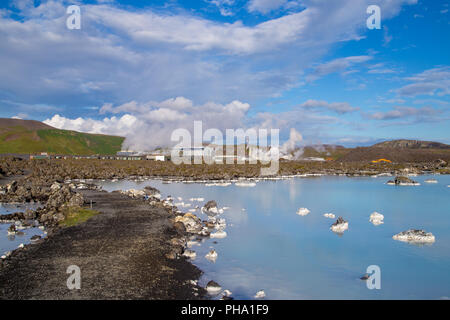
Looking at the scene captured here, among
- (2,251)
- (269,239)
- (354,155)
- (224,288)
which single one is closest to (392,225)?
(269,239)

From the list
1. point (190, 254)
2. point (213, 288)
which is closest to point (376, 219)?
point (190, 254)

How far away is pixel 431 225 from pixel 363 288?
14.0m

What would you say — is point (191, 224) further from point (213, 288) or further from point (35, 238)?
point (213, 288)

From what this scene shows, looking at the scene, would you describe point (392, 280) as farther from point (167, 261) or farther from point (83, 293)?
point (83, 293)

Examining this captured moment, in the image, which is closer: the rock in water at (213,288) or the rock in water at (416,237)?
the rock in water at (213,288)

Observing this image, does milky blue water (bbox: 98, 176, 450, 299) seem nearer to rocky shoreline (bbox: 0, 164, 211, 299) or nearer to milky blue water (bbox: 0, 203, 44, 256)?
rocky shoreline (bbox: 0, 164, 211, 299)

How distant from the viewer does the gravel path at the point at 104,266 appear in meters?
10.1

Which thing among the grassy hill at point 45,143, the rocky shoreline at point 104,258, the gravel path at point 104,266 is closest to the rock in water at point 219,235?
the rocky shoreline at point 104,258

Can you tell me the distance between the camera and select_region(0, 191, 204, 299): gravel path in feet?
33.2

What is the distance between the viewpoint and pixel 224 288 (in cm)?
1138

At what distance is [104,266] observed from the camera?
12266 millimetres

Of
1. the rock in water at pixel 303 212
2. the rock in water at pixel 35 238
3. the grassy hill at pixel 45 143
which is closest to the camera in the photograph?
the rock in water at pixel 35 238

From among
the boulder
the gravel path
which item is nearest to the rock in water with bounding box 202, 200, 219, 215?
the boulder

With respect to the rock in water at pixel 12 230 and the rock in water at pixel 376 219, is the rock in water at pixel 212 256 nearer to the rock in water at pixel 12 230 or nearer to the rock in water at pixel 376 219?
the rock in water at pixel 12 230
